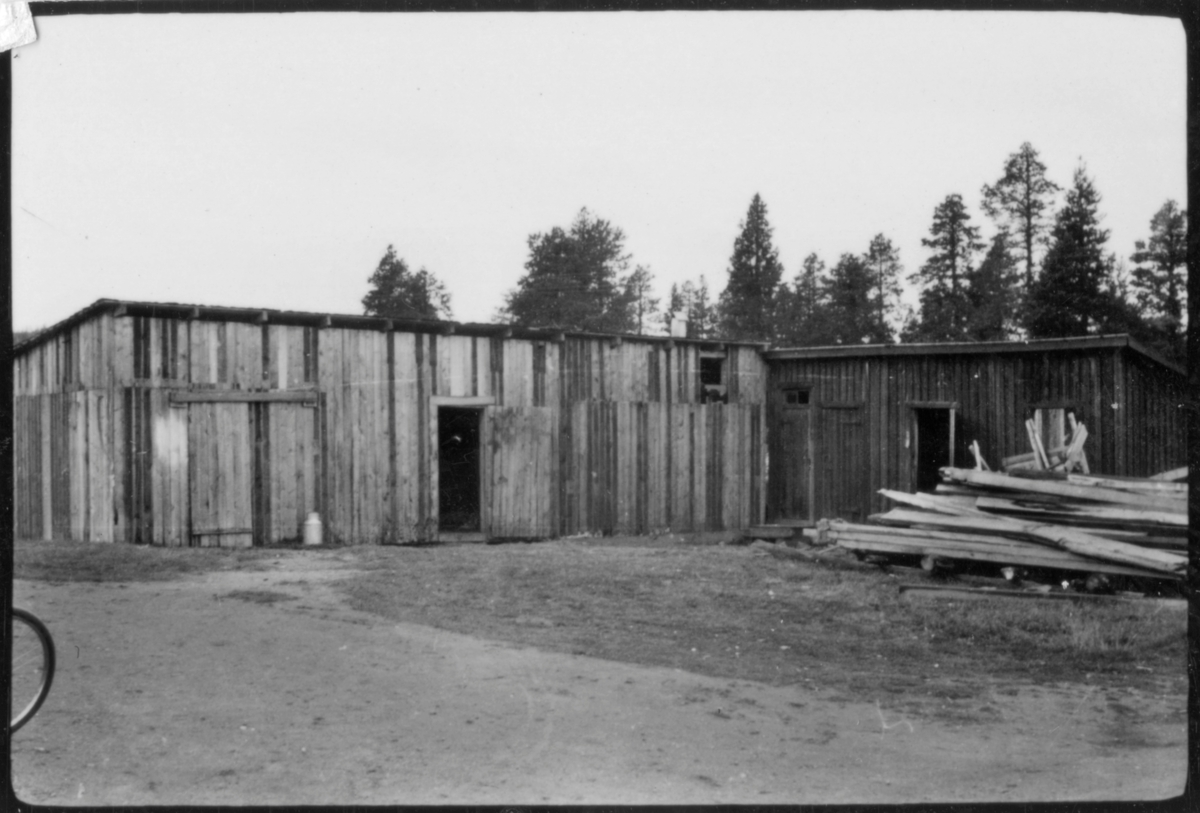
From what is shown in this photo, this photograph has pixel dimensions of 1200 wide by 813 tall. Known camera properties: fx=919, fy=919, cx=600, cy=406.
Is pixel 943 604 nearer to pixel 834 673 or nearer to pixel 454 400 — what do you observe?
pixel 834 673

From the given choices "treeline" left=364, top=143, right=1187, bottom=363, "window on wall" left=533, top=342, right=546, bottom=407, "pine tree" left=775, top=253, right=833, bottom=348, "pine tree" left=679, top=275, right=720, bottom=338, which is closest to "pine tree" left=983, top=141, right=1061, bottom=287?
"treeline" left=364, top=143, right=1187, bottom=363

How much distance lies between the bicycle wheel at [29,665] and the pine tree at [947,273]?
32013 millimetres

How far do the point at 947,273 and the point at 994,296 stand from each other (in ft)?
8.12

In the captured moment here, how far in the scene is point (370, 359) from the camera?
16.1 m

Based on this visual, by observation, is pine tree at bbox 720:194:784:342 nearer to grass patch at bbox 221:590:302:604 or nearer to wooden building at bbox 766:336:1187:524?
wooden building at bbox 766:336:1187:524

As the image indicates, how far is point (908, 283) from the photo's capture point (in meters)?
43.6

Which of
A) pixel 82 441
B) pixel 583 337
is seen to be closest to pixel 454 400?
pixel 583 337

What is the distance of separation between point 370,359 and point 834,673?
11.1 meters

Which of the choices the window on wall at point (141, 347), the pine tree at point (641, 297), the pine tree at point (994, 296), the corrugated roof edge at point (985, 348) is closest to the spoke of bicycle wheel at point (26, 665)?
the window on wall at point (141, 347)

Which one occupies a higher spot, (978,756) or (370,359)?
(370,359)

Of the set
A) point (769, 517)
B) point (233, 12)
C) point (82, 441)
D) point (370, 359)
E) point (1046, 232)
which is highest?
point (1046, 232)

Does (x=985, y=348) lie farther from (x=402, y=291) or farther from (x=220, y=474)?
(x=402, y=291)

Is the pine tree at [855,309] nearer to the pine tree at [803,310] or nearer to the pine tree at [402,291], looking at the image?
the pine tree at [803,310]

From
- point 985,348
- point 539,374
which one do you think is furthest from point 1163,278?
point 539,374
